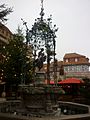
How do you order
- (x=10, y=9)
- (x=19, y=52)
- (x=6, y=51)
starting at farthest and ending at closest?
(x=6, y=51), (x=19, y=52), (x=10, y=9)

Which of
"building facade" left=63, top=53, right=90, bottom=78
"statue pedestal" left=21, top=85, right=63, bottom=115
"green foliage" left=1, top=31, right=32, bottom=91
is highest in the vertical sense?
"building facade" left=63, top=53, right=90, bottom=78

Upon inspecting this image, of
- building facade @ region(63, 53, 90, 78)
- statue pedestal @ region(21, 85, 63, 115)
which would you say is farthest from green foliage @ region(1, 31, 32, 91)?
building facade @ region(63, 53, 90, 78)

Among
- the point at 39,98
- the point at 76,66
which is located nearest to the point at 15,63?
the point at 39,98

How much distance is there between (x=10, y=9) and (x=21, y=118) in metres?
11.0

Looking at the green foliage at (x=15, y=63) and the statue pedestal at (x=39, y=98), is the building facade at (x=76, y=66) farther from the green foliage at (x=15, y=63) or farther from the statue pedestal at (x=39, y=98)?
the statue pedestal at (x=39, y=98)

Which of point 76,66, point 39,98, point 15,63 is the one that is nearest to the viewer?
point 39,98

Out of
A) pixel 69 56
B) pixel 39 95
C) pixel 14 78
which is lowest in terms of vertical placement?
pixel 39 95

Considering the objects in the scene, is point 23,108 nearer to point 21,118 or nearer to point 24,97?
point 24,97

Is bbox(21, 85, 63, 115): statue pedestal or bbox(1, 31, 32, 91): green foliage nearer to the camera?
bbox(21, 85, 63, 115): statue pedestal

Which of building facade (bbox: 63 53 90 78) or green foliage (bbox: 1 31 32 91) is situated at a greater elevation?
building facade (bbox: 63 53 90 78)

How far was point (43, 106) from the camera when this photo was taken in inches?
431

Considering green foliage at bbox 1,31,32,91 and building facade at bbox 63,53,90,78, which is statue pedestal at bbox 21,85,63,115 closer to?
green foliage at bbox 1,31,32,91

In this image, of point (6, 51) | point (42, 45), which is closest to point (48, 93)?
point (42, 45)

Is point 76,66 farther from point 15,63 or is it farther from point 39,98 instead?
point 39,98
